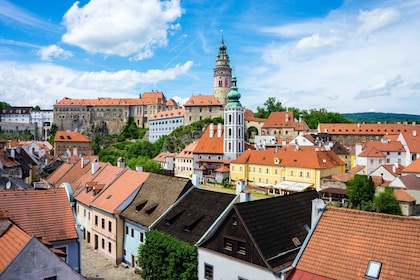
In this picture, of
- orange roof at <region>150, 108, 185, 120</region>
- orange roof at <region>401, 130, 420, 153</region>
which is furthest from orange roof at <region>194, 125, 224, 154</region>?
orange roof at <region>150, 108, 185, 120</region>

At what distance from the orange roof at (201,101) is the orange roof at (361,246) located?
96264 millimetres

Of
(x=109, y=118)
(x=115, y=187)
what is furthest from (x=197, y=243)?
(x=109, y=118)

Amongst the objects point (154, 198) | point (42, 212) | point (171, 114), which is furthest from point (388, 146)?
point (171, 114)

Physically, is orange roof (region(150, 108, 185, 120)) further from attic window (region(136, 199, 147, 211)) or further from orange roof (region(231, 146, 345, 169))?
attic window (region(136, 199, 147, 211))

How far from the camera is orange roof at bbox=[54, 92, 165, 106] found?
5487 inches

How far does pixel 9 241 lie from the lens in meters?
11.6

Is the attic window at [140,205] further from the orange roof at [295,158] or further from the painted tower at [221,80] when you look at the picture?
the painted tower at [221,80]

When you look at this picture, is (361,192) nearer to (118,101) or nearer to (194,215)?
(194,215)

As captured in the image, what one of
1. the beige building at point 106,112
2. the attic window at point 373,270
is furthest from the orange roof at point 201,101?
the attic window at point 373,270

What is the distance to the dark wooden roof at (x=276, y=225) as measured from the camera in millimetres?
15719

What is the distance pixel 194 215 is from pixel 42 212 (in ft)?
26.5

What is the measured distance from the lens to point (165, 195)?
23953 millimetres

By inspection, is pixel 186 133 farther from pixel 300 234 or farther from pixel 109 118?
pixel 300 234

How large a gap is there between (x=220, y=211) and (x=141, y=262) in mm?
6172
